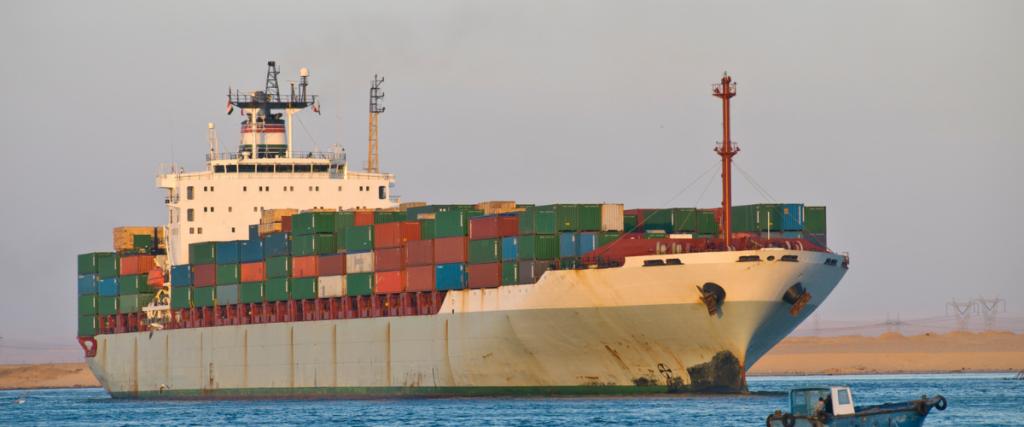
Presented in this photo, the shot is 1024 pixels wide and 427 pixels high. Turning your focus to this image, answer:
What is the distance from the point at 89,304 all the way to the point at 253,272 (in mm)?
18188

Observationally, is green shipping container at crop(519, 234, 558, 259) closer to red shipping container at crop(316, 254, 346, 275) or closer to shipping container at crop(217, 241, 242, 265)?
red shipping container at crop(316, 254, 346, 275)

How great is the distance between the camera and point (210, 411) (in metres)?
56.0

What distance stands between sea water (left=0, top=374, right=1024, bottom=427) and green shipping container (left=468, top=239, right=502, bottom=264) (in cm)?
559

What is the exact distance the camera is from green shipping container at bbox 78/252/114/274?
245 ft

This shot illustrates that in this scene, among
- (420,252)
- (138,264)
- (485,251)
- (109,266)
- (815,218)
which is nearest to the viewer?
(485,251)

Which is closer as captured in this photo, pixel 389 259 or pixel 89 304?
pixel 389 259

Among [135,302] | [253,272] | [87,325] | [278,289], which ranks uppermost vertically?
[253,272]

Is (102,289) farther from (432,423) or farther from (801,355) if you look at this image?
(801,355)

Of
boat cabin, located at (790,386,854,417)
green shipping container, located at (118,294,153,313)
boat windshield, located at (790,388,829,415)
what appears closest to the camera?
boat cabin, located at (790,386,854,417)

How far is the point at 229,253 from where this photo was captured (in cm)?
6419

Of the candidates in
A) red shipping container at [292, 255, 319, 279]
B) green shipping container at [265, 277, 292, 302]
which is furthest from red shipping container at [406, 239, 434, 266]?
green shipping container at [265, 277, 292, 302]

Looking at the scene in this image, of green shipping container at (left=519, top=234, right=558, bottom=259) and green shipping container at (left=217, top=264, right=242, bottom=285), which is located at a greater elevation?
green shipping container at (left=519, top=234, right=558, bottom=259)

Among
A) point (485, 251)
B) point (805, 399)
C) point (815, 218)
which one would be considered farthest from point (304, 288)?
point (805, 399)

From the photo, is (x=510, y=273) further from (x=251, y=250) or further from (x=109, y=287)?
(x=109, y=287)
